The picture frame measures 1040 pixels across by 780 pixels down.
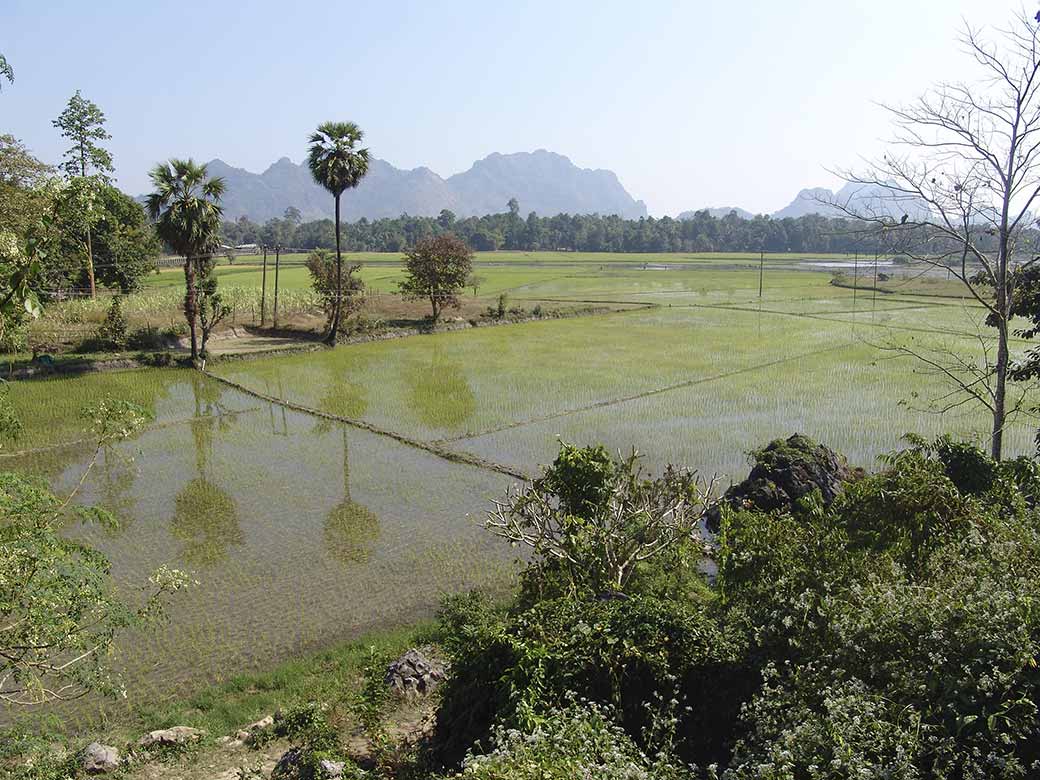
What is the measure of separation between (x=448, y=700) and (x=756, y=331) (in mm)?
29301

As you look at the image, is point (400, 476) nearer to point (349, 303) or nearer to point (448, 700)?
point (448, 700)

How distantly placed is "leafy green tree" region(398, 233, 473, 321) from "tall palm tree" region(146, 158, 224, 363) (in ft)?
33.7

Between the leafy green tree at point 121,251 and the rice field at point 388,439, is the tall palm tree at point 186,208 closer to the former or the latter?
the rice field at point 388,439

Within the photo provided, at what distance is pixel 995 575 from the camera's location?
582 centimetres

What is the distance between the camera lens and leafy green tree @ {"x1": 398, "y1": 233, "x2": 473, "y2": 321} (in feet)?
Answer: 107

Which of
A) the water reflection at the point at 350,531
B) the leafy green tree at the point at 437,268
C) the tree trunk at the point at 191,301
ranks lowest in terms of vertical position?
the water reflection at the point at 350,531

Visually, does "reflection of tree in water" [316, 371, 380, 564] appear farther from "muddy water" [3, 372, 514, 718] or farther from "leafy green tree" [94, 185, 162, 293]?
"leafy green tree" [94, 185, 162, 293]

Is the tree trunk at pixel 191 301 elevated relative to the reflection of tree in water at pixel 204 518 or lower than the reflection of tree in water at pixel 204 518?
elevated

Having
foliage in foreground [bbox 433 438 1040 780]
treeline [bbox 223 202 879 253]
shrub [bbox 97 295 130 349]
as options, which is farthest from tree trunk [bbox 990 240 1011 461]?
treeline [bbox 223 202 879 253]

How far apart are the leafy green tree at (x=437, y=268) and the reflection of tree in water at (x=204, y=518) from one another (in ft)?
55.1

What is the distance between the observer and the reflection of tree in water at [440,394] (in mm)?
18969

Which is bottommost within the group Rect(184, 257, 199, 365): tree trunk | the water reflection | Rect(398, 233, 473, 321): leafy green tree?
the water reflection

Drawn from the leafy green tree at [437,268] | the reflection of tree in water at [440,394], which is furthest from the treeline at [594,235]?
the reflection of tree in water at [440,394]

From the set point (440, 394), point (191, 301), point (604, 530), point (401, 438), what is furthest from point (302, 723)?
point (191, 301)
